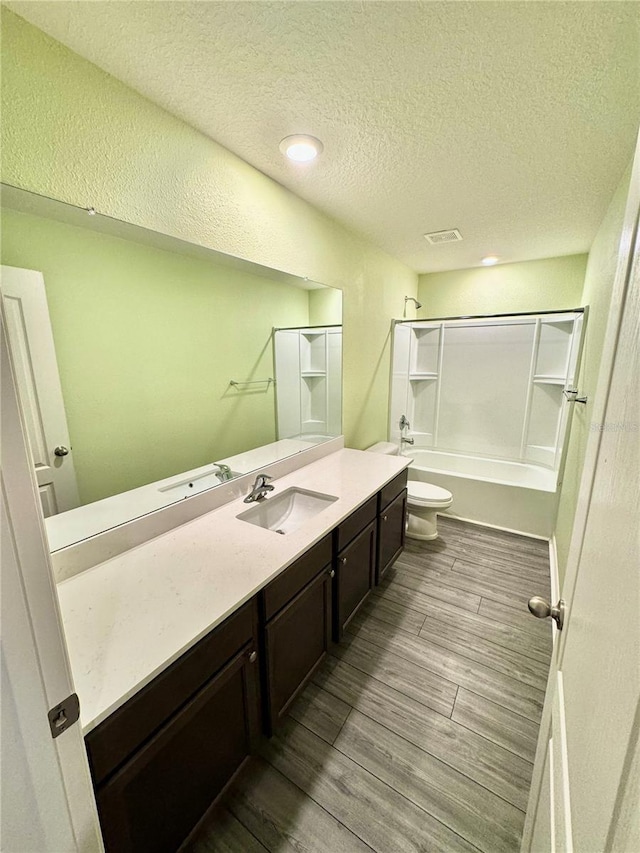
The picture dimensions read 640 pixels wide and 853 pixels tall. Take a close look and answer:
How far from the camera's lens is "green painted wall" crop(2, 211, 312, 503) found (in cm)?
109

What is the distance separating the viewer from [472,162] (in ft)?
5.24

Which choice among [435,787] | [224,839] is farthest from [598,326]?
[224,839]

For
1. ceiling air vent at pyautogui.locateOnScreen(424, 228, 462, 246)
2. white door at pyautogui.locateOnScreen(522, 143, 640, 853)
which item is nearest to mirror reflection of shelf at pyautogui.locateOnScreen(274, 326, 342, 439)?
ceiling air vent at pyautogui.locateOnScreen(424, 228, 462, 246)

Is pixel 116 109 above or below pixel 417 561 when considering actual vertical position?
above

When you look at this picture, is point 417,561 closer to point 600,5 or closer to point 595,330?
point 595,330

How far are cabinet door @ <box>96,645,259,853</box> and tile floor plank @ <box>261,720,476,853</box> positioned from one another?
0.93 ft

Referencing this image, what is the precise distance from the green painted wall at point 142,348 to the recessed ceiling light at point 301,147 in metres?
0.58

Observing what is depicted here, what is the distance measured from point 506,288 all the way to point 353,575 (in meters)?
3.29

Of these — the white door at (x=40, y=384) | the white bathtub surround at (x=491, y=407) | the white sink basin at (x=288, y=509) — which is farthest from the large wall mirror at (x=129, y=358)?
the white bathtub surround at (x=491, y=407)

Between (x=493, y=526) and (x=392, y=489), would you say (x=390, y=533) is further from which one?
(x=493, y=526)

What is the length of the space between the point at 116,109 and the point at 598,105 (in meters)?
1.74

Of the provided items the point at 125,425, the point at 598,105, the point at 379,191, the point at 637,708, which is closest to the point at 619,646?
the point at 637,708

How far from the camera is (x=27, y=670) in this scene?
1.53 ft

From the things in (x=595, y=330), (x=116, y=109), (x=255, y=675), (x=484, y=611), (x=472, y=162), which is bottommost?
(x=484, y=611)
